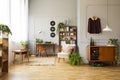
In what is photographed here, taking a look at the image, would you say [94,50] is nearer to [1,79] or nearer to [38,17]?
[1,79]

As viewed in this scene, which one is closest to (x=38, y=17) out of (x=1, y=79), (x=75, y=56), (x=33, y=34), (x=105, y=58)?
(x=33, y=34)

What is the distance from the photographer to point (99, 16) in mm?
8375

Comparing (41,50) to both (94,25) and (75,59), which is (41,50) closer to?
(75,59)

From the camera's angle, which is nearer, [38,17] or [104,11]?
[104,11]

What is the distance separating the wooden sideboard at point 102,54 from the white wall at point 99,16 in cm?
53

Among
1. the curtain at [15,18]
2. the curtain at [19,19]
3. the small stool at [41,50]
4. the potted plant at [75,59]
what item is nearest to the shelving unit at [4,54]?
the curtain at [15,18]

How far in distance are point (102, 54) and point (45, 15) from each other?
17.8 feet

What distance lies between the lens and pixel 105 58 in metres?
7.88

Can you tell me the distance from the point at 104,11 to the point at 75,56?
2246 mm

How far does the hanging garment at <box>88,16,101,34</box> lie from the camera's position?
27.2ft

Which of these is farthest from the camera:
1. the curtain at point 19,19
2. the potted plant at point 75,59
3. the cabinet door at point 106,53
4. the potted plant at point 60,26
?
the potted plant at point 60,26

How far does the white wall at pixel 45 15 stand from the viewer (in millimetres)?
12133

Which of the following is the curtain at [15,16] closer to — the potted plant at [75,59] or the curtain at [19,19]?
the curtain at [19,19]

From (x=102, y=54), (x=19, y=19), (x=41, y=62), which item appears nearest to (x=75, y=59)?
(x=102, y=54)
